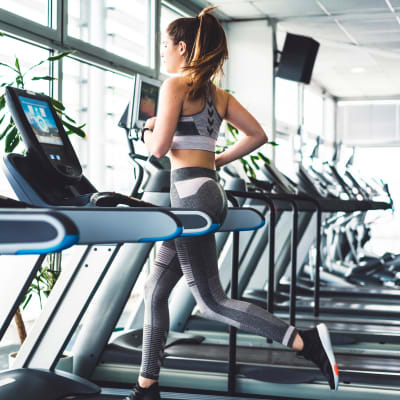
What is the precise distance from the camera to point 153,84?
296 cm

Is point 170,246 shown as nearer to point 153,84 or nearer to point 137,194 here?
point 137,194

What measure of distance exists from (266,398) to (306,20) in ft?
18.4

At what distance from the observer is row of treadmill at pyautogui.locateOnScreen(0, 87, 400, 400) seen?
1.44m

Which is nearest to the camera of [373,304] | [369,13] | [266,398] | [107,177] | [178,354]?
[266,398]

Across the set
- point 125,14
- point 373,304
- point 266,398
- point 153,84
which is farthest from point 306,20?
point 266,398

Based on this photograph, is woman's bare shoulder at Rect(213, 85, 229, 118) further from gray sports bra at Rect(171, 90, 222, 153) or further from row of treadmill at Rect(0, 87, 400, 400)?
row of treadmill at Rect(0, 87, 400, 400)

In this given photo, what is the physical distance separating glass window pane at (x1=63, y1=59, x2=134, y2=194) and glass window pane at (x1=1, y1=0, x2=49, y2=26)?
15.9 inches

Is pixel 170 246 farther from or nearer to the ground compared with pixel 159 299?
farther from the ground

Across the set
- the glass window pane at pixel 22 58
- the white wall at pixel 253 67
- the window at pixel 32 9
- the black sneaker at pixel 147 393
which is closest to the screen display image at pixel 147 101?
the black sneaker at pixel 147 393

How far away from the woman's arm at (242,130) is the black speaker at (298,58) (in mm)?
4870

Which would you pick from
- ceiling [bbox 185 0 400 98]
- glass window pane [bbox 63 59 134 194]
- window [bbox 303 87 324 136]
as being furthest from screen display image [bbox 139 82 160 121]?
window [bbox 303 87 324 136]

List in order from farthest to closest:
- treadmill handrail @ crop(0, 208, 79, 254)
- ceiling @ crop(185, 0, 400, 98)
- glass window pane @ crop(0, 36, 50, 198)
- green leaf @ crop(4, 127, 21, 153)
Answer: ceiling @ crop(185, 0, 400, 98) < glass window pane @ crop(0, 36, 50, 198) < green leaf @ crop(4, 127, 21, 153) < treadmill handrail @ crop(0, 208, 79, 254)

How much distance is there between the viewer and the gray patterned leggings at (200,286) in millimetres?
2141

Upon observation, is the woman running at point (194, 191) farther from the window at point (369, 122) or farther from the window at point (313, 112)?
the window at point (369, 122)
